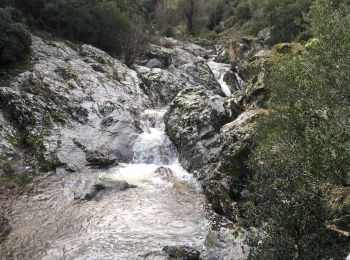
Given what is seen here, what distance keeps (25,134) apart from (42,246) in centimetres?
1175

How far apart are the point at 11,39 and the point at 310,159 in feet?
87.3

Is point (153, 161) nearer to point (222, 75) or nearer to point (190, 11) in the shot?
point (222, 75)

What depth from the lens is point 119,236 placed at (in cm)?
1762

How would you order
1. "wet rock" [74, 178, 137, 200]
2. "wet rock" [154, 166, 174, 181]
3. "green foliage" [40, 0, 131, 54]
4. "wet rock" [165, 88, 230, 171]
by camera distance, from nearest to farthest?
"wet rock" [74, 178, 137, 200] < "wet rock" [154, 166, 174, 181] < "wet rock" [165, 88, 230, 171] < "green foliage" [40, 0, 131, 54]

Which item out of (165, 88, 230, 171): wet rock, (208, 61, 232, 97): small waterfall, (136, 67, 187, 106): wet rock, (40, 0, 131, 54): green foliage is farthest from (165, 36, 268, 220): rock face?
(40, 0, 131, 54): green foliage

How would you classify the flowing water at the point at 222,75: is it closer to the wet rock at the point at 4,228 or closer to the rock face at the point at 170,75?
the rock face at the point at 170,75

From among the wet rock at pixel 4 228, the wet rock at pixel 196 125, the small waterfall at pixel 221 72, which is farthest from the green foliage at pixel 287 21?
the wet rock at pixel 4 228

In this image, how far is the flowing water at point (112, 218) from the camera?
1647 cm

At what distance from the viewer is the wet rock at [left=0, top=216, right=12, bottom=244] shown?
56.8ft

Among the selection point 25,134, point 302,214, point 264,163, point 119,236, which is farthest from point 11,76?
point 302,214

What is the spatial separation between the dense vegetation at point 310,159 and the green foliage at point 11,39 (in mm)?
22931

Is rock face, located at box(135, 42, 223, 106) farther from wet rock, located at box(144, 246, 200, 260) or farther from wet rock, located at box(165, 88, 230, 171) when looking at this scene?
wet rock, located at box(144, 246, 200, 260)

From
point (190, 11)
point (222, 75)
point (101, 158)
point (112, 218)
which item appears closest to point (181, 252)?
point (112, 218)

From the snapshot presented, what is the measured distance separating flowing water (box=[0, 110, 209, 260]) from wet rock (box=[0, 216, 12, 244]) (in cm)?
29
